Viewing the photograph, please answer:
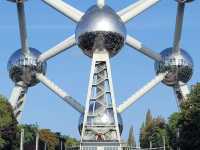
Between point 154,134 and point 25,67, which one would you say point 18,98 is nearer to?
point 25,67

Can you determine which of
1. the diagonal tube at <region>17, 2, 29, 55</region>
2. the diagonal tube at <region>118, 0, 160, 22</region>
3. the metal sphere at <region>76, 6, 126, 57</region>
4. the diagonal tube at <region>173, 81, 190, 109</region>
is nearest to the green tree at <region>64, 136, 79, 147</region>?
the diagonal tube at <region>173, 81, 190, 109</region>

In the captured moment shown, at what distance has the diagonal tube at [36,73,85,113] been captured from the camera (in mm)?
65938

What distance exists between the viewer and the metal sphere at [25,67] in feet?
220

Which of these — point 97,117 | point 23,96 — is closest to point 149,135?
point 23,96

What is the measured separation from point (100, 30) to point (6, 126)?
1313 centimetres

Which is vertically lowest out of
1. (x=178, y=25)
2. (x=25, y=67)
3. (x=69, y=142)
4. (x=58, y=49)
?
(x=69, y=142)

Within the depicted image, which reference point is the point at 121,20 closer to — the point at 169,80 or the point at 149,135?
the point at 169,80

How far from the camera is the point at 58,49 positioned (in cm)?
6781

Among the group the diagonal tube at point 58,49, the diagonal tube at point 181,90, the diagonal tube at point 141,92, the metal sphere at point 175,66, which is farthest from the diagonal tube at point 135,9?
the diagonal tube at point 181,90

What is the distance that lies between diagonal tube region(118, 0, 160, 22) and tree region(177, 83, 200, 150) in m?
14.9

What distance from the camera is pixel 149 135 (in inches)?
4483

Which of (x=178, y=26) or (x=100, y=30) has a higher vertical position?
(x=178, y=26)

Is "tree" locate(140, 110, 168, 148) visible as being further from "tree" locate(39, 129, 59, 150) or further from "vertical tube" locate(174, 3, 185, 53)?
"vertical tube" locate(174, 3, 185, 53)

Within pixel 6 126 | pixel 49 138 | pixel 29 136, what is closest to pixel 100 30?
pixel 6 126
